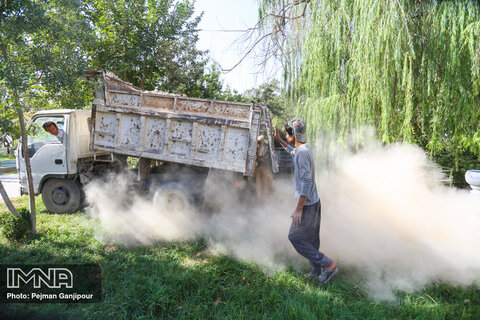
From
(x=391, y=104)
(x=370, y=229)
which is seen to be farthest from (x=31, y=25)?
(x=370, y=229)

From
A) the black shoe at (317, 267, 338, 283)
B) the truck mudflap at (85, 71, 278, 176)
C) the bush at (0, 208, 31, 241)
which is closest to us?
the black shoe at (317, 267, 338, 283)

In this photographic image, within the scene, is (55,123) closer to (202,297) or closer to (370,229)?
(202,297)

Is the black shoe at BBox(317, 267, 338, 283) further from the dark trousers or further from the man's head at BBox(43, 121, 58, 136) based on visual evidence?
the man's head at BBox(43, 121, 58, 136)

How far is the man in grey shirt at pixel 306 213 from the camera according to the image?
10.8 ft

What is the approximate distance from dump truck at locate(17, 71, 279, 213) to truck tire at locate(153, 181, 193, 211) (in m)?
0.02

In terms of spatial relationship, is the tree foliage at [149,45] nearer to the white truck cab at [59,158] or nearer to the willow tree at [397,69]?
the white truck cab at [59,158]

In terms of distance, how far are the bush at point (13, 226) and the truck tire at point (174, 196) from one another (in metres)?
2.16

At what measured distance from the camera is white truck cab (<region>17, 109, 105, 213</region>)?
5973 millimetres

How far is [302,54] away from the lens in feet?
16.7

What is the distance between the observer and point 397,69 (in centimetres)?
389

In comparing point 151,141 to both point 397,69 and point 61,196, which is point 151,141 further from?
point 397,69

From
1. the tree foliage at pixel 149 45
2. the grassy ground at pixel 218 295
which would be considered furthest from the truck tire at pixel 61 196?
the tree foliage at pixel 149 45

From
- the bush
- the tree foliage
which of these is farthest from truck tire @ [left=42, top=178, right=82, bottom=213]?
the tree foliage

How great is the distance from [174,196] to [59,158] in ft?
9.35
